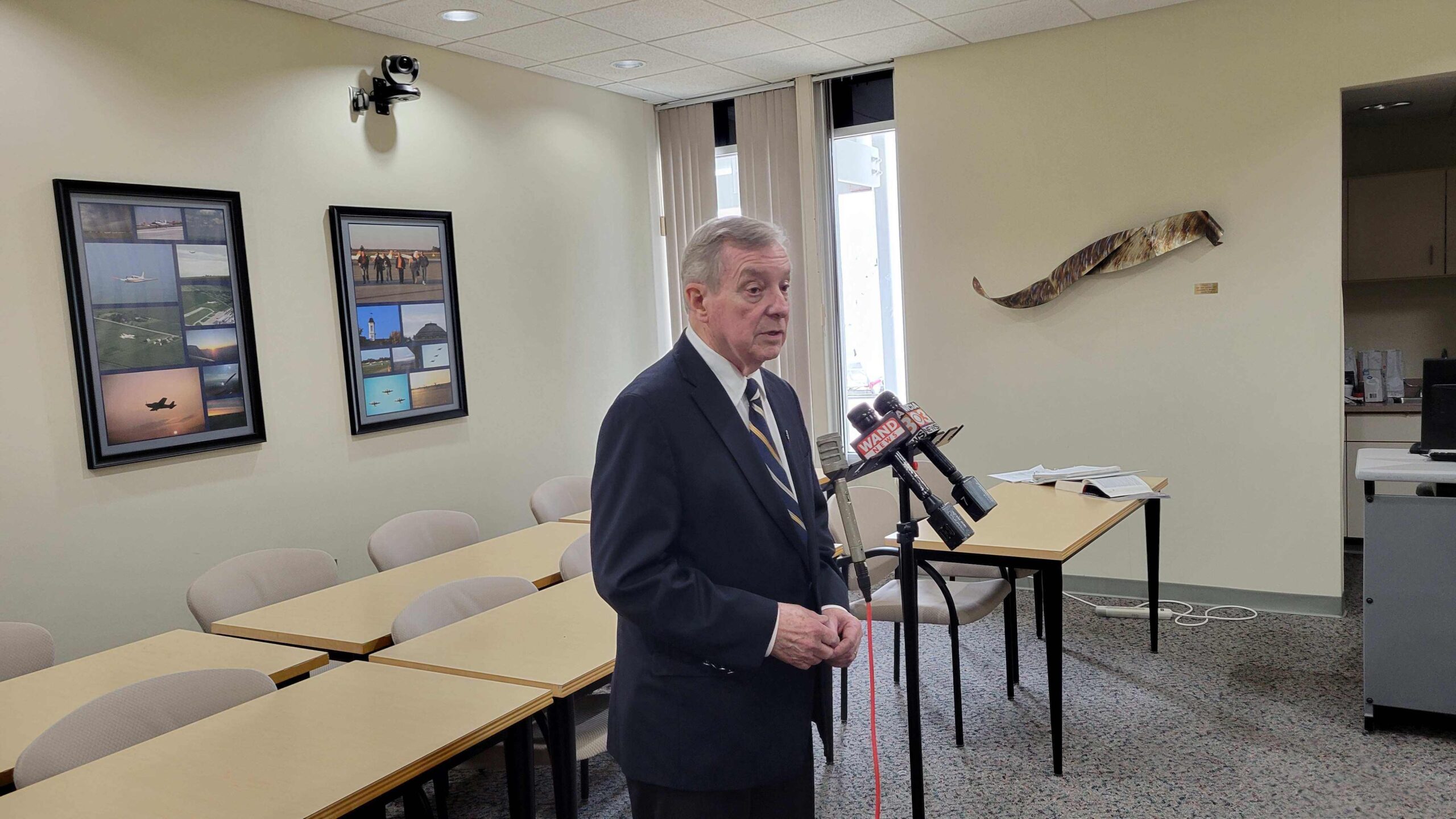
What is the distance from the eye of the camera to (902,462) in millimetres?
1824

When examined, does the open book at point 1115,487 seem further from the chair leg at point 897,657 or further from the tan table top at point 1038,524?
the chair leg at point 897,657

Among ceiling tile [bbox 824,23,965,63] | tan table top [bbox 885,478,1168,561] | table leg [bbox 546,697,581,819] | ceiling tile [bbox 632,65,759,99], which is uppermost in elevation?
ceiling tile [bbox 632,65,759,99]

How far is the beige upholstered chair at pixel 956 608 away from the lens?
3432 millimetres

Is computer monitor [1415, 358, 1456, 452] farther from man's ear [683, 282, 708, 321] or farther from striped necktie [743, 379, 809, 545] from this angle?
man's ear [683, 282, 708, 321]

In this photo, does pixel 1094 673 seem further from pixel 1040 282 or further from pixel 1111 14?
pixel 1111 14

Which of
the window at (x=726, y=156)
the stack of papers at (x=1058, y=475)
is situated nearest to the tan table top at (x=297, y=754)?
the stack of papers at (x=1058, y=475)

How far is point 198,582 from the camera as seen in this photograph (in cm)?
320

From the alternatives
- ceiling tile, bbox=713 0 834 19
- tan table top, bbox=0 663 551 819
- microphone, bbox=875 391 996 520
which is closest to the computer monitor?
microphone, bbox=875 391 996 520

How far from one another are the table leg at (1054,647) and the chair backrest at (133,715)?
7.20 feet

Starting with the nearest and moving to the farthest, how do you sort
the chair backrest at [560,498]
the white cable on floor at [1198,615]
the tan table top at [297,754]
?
the tan table top at [297,754] < the chair backrest at [560,498] < the white cable on floor at [1198,615]

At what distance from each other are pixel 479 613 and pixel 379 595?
1.40ft

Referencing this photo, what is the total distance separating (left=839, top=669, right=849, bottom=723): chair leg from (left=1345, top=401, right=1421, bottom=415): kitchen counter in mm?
3611

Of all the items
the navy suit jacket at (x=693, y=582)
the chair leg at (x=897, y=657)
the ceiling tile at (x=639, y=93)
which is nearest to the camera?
the navy suit jacket at (x=693, y=582)

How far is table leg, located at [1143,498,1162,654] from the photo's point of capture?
13.7 feet
